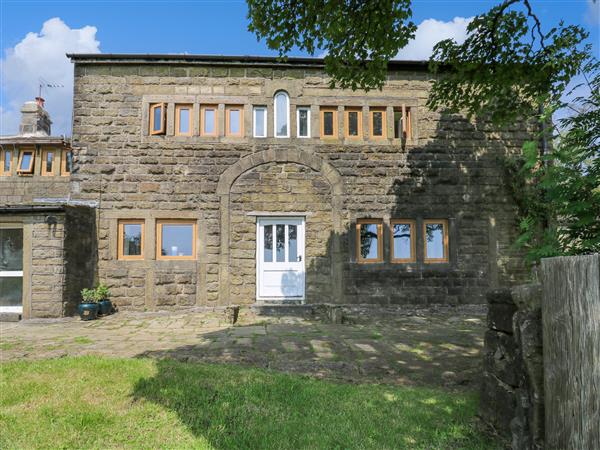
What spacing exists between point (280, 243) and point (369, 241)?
7.90 ft

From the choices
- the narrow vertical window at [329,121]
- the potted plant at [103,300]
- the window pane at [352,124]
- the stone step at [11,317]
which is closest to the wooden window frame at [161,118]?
the potted plant at [103,300]

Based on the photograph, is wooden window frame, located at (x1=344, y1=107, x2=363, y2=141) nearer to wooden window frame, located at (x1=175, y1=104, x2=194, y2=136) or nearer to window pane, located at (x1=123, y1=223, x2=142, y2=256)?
wooden window frame, located at (x1=175, y1=104, x2=194, y2=136)

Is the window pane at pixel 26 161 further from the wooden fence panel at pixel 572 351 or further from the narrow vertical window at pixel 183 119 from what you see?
the wooden fence panel at pixel 572 351

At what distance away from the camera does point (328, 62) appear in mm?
6688

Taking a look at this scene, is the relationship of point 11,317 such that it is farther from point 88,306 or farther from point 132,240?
point 132,240

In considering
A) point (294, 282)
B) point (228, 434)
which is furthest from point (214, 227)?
point (228, 434)

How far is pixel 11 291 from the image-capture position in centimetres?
918

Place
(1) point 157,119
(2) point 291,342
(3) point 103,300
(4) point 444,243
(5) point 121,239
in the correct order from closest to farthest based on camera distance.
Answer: (2) point 291,342
(3) point 103,300
(5) point 121,239
(1) point 157,119
(4) point 444,243

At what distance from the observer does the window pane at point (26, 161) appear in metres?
14.0

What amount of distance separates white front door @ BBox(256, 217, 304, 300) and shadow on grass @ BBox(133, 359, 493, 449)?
578 cm

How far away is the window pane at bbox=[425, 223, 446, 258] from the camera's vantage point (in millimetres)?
10625

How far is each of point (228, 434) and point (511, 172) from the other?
10.3 m

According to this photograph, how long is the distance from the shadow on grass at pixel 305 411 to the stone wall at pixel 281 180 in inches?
236

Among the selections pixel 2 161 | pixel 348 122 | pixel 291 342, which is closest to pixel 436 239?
pixel 348 122
